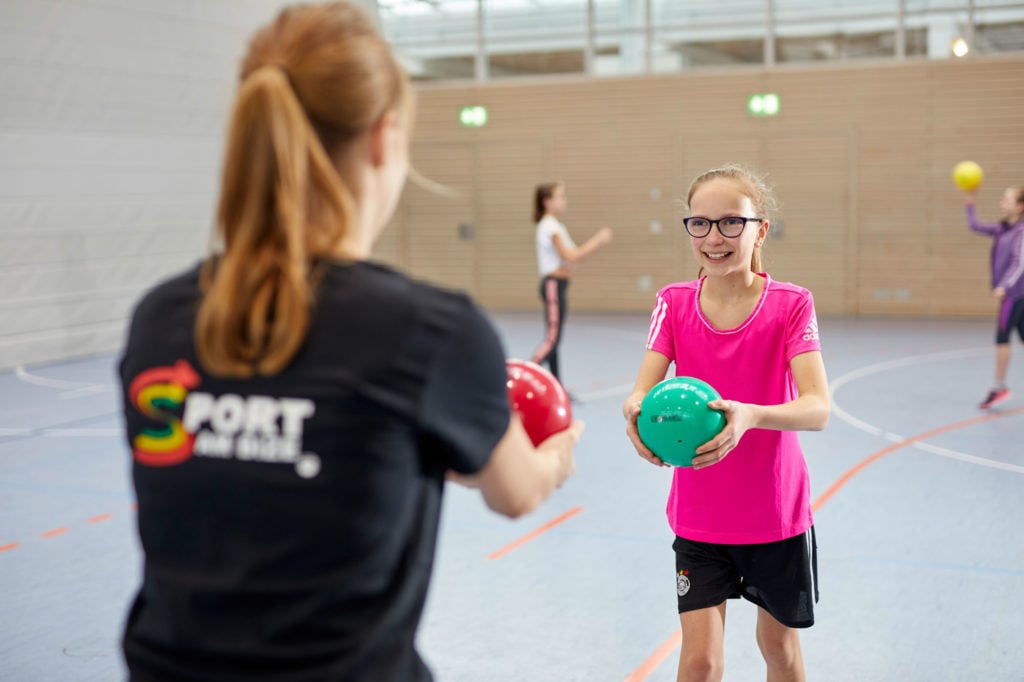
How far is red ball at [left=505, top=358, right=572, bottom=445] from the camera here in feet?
6.07

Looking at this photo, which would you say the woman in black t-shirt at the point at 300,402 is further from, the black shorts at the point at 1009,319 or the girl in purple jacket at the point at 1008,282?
the black shorts at the point at 1009,319

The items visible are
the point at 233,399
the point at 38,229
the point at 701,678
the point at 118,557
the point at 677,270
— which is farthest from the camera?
the point at 677,270

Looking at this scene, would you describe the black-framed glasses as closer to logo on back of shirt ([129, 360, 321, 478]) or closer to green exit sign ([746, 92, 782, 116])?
logo on back of shirt ([129, 360, 321, 478])

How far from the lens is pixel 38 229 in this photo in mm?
10945

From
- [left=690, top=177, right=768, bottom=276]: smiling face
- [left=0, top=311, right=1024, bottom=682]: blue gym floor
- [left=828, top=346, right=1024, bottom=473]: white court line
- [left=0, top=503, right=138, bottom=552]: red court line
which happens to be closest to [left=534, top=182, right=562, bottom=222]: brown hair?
[left=0, top=311, right=1024, bottom=682]: blue gym floor

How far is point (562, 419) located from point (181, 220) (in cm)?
1170

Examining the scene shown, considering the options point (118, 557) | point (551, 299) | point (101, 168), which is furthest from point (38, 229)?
point (118, 557)

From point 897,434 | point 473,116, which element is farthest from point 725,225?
point 473,116

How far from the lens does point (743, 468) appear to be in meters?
2.53

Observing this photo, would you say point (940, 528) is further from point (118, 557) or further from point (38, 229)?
point (38, 229)

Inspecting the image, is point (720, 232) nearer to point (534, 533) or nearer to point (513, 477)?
point (513, 477)

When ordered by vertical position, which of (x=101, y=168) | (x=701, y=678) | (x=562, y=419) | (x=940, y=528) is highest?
(x=101, y=168)

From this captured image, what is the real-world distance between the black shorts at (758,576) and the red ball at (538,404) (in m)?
0.82

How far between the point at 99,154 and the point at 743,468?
10574 millimetres
